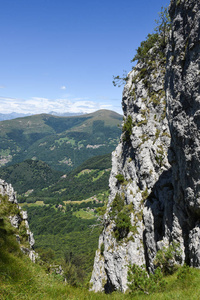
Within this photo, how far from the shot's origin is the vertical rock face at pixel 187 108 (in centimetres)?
1358

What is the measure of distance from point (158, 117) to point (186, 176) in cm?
2124

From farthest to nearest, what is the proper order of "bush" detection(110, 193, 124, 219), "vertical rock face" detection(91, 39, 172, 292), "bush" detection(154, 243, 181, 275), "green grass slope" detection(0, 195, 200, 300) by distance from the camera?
"bush" detection(110, 193, 124, 219) < "vertical rock face" detection(91, 39, 172, 292) < "bush" detection(154, 243, 181, 275) < "green grass slope" detection(0, 195, 200, 300)

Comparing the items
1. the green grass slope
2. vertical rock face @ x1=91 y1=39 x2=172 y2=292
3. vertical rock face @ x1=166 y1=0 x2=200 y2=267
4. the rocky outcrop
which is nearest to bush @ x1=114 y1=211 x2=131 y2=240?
vertical rock face @ x1=91 y1=39 x2=172 y2=292

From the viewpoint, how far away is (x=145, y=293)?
469 inches

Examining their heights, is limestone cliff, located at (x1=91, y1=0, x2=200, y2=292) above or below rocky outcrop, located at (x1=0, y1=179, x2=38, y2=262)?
above

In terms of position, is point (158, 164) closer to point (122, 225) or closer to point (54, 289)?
point (122, 225)

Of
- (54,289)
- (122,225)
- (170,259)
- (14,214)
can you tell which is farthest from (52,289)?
(14,214)

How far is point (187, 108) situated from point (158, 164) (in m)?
15.9

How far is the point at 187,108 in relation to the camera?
14750 millimetres

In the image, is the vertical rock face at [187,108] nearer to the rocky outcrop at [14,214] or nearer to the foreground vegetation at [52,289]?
the foreground vegetation at [52,289]

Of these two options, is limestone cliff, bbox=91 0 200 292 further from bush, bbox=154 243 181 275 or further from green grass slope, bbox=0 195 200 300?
green grass slope, bbox=0 195 200 300

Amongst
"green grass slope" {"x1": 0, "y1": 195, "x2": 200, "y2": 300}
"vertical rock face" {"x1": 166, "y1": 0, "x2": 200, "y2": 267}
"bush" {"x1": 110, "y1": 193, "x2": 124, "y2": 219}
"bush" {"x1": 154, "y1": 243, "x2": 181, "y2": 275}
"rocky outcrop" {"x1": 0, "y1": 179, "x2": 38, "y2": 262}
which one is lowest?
"rocky outcrop" {"x1": 0, "y1": 179, "x2": 38, "y2": 262}

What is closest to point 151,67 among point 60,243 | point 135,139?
point 135,139

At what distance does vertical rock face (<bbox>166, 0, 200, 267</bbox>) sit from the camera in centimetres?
1358
